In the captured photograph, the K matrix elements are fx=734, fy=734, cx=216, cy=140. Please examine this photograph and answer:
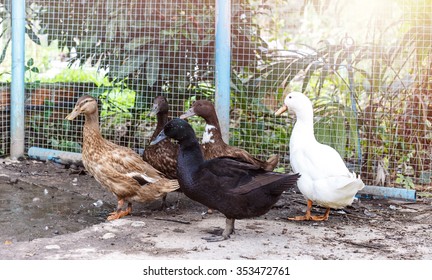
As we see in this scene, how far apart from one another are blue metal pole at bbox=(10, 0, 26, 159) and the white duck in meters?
3.17

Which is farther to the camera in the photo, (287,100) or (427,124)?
(427,124)

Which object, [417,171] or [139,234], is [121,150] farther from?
[417,171]

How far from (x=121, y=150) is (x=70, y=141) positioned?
2.11 metres

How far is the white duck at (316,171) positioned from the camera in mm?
5551

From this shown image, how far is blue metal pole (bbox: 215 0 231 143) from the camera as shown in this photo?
22.5ft

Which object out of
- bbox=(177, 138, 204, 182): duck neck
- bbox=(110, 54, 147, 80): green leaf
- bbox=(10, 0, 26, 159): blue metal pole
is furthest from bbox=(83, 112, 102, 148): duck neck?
bbox=(10, 0, 26, 159): blue metal pole

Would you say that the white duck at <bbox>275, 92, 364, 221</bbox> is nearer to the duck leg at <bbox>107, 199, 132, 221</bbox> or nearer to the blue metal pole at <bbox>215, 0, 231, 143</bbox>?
the blue metal pole at <bbox>215, 0, 231, 143</bbox>

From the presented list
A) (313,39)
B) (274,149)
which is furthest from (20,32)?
(313,39)

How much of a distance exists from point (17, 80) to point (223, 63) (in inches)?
91.1

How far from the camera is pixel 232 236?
5273 millimetres

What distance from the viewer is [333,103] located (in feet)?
22.8

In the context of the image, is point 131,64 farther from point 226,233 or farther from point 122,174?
point 226,233

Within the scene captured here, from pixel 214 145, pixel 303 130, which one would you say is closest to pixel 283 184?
pixel 303 130

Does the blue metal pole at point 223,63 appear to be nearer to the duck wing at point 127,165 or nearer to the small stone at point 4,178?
the duck wing at point 127,165
